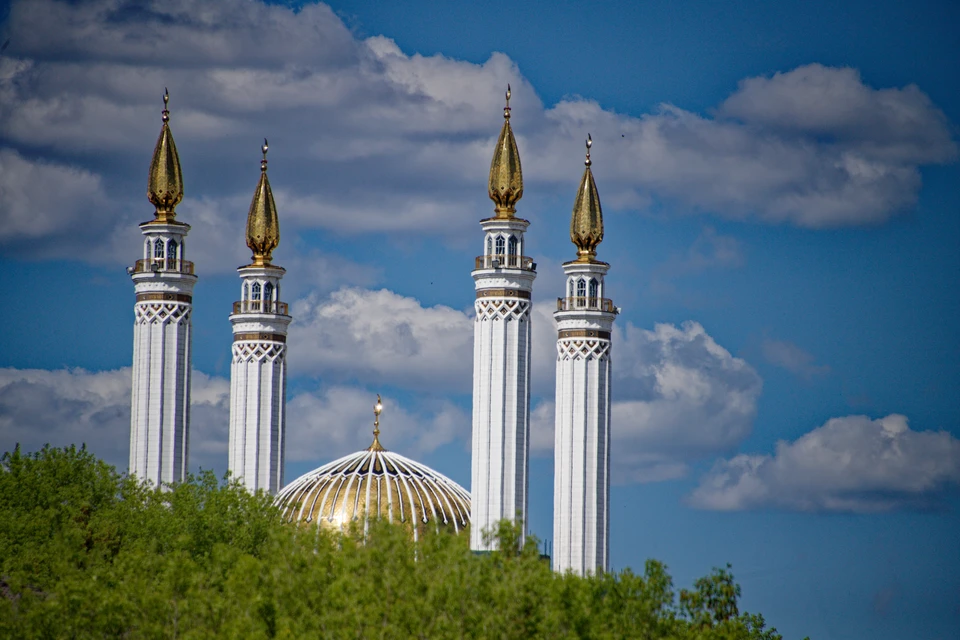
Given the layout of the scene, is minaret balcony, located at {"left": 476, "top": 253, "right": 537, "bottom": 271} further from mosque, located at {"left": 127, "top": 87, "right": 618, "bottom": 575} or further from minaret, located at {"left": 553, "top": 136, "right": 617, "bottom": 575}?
minaret, located at {"left": 553, "top": 136, "right": 617, "bottom": 575}

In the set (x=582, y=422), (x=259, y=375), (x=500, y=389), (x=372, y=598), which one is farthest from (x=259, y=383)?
(x=372, y=598)

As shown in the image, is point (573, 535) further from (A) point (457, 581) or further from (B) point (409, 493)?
(A) point (457, 581)

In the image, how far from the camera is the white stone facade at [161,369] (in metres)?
88.3

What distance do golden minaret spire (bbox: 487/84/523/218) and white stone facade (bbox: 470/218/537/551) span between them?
108 inches

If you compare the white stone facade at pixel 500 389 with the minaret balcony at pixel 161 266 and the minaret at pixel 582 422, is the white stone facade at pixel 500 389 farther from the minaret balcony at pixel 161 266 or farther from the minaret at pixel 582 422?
the minaret balcony at pixel 161 266

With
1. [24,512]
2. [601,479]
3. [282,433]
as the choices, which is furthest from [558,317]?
[24,512]

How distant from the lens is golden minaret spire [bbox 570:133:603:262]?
293 feet

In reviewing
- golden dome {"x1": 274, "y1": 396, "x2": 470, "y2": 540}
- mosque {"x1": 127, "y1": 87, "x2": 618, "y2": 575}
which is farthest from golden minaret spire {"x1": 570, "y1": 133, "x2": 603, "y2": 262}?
golden dome {"x1": 274, "y1": 396, "x2": 470, "y2": 540}

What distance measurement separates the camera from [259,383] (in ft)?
309

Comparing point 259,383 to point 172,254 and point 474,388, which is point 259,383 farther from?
point 474,388

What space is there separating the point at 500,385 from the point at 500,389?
0.48 ft

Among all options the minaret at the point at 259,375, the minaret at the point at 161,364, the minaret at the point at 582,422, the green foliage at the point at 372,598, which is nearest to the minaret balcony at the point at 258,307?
the minaret at the point at 259,375

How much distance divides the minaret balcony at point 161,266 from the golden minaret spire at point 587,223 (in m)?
15.6

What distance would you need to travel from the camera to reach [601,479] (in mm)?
86188
